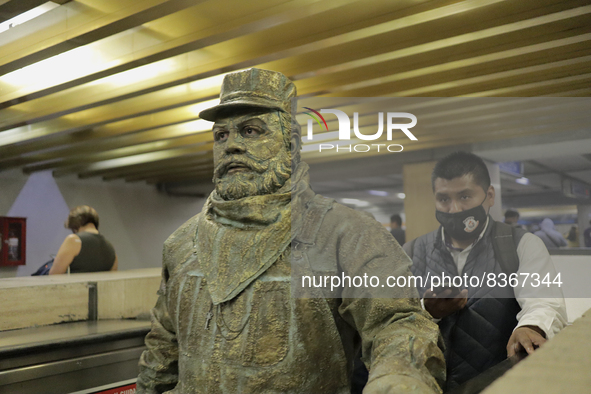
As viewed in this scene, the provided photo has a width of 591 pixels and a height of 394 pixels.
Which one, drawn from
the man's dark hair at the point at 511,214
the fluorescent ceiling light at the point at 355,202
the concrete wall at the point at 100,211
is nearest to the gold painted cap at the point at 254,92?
the fluorescent ceiling light at the point at 355,202

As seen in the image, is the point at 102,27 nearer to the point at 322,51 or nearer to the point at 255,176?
the point at 322,51

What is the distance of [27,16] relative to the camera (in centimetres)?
327

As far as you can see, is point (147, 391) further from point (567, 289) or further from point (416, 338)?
point (567, 289)

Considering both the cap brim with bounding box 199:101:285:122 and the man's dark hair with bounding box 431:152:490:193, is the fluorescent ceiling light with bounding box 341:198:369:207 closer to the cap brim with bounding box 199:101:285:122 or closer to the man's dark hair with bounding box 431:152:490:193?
the man's dark hair with bounding box 431:152:490:193

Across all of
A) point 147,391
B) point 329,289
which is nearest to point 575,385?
point 329,289

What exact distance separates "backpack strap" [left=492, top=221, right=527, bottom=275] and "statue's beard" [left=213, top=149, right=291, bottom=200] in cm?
72

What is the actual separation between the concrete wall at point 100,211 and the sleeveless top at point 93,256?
4.38m

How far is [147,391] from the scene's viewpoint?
6.47ft

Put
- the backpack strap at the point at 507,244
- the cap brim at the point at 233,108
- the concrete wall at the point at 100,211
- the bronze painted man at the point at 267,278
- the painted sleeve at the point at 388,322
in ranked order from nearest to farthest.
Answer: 1. the painted sleeve at the point at 388,322
2. the backpack strap at the point at 507,244
3. the bronze painted man at the point at 267,278
4. the cap brim at the point at 233,108
5. the concrete wall at the point at 100,211

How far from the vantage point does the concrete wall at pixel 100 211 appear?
817 centimetres

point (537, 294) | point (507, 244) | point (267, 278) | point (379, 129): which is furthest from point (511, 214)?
point (267, 278)

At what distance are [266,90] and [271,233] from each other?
1.63ft

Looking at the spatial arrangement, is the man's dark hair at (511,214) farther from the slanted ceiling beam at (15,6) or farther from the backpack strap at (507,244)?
the slanted ceiling beam at (15,6)

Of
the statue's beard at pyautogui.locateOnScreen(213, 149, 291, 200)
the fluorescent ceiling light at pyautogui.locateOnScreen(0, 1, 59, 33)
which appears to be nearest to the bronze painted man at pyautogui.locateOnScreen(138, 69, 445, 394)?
the statue's beard at pyautogui.locateOnScreen(213, 149, 291, 200)
